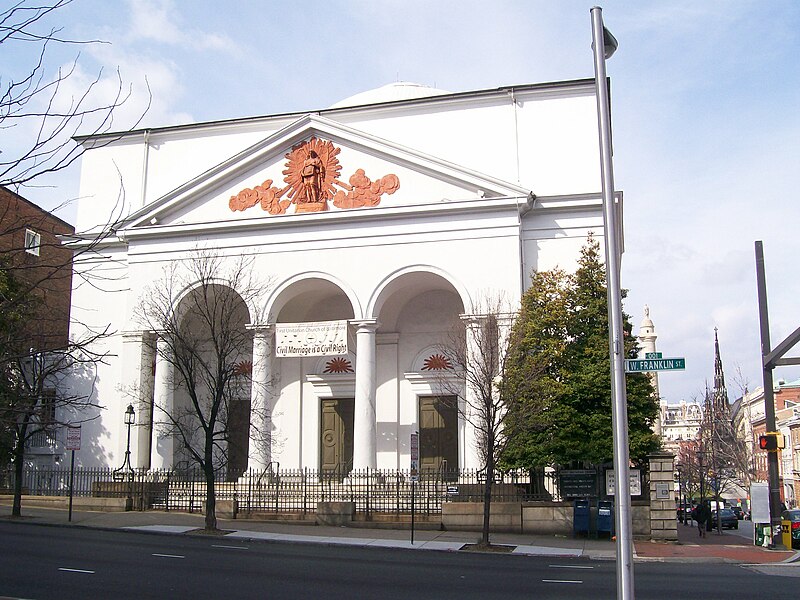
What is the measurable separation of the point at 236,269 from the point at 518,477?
518 inches

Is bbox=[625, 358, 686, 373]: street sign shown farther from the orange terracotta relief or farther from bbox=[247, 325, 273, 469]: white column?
the orange terracotta relief

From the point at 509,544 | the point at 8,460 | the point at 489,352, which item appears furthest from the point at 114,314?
the point at 509,544

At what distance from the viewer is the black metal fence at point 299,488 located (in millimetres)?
26625

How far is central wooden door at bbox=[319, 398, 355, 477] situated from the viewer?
34875 mm

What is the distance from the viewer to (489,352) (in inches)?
966

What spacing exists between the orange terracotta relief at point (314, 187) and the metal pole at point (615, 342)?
23527mm

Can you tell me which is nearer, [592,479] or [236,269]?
[592,479]

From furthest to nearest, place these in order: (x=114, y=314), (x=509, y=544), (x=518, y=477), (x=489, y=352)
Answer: (x=114, y=314), (x=518, y=477), (x=489, y=352), (x=509, y=544)

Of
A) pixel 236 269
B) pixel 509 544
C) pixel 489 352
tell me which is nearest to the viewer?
pixel 509 544

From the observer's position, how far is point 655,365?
10.1 m

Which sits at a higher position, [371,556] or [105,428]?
[105,428]

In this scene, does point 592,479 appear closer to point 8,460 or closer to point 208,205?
point 208,205

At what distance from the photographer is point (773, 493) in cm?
2381

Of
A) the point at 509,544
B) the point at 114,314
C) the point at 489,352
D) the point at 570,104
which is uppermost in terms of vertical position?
the point at 570,104
